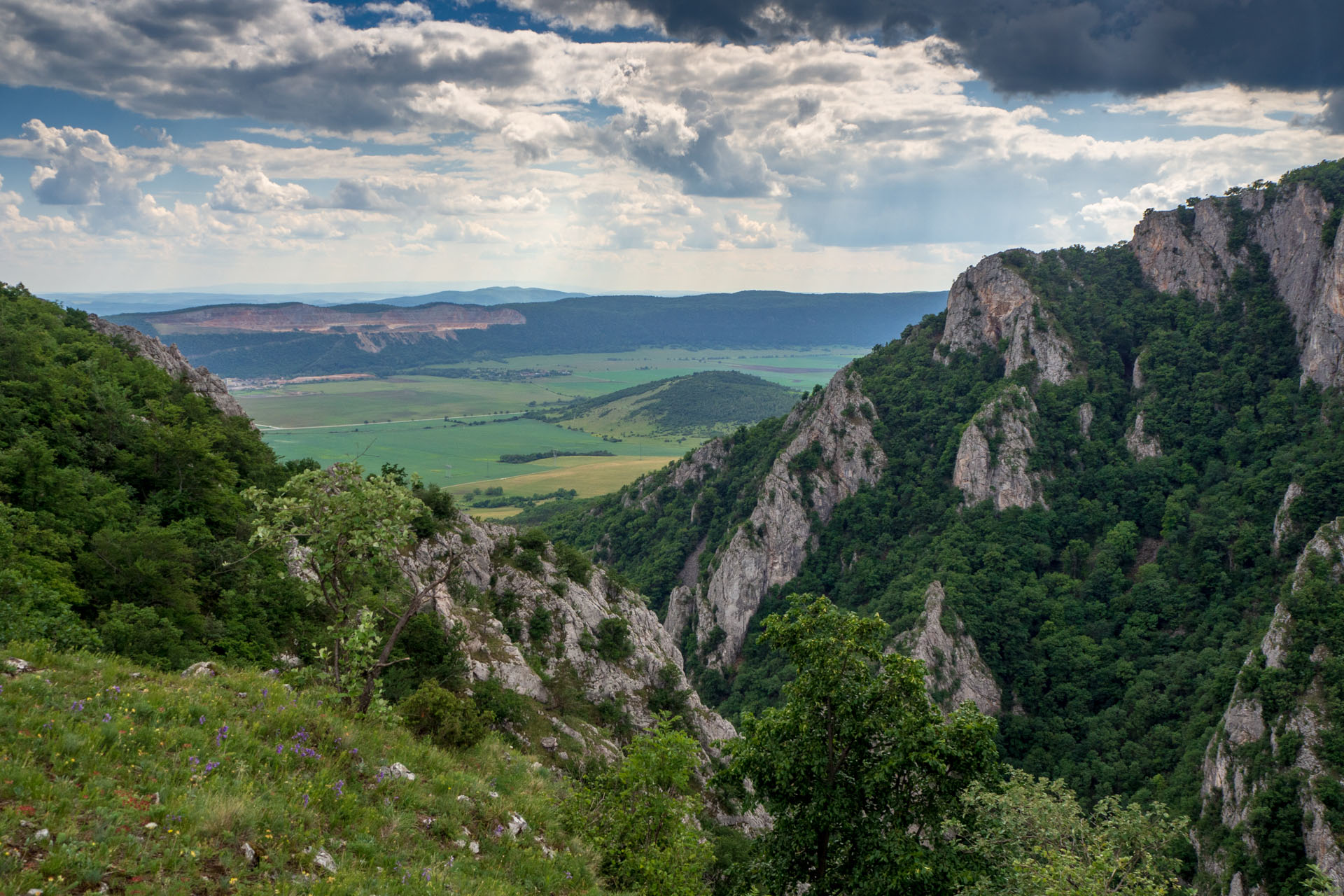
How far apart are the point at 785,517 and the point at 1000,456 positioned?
40004 mm

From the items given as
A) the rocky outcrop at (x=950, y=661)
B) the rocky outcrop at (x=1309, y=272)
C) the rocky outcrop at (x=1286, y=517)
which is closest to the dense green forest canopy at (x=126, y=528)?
the rocky outcrop at (x=950, y=661)

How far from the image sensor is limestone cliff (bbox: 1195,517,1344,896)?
5509 cm

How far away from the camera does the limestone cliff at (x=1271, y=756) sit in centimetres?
5509

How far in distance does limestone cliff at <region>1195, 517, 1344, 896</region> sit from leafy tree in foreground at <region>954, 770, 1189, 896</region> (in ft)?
154

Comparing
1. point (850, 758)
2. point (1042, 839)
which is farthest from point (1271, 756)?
point (850, 758)

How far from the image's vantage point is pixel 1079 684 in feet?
300

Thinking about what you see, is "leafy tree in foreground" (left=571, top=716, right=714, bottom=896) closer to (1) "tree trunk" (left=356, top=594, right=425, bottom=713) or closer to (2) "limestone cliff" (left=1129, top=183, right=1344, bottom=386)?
(1) "tree trunk" (left=356, top=594, right=425, bottom=713)

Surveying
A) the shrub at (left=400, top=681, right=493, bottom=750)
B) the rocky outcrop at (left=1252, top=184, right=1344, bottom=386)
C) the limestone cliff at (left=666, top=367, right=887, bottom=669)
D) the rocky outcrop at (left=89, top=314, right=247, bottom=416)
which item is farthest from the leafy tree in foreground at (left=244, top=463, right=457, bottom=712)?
the rocky outcrop at (left=1252, top=184, right=1344, bottom=386)

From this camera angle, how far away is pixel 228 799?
12.4m

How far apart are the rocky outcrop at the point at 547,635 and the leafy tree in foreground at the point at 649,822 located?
671 inches

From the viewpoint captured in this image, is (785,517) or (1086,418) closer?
(1086,418)

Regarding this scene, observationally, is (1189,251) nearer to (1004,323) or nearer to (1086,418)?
(1004,323)

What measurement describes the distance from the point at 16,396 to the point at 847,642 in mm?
40390

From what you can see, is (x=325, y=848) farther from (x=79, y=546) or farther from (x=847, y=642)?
(x=79, y=546)
